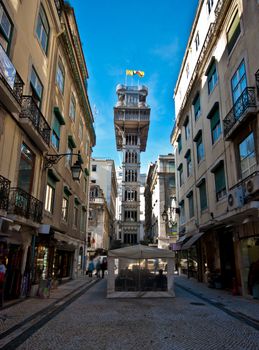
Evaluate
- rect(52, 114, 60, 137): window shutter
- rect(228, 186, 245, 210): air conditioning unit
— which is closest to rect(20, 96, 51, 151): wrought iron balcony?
rect(52, 114, 60, 137): window shutter

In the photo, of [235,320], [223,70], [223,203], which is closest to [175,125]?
[223,70]

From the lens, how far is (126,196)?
2795 inches

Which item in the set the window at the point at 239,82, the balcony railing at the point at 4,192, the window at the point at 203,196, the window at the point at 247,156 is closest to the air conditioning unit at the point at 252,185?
the window at the point at 247,156

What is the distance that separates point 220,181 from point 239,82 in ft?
17.6

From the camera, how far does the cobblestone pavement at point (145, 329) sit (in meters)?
5.70

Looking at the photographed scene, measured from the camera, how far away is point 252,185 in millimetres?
10734

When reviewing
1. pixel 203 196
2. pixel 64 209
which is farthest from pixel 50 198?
pixel 203 196

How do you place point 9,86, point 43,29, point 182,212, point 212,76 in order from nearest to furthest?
point 9,86
point 43,29
point 212,76
point 182,212

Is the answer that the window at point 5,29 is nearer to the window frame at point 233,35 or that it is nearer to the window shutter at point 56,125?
the window shutter at point 56,125

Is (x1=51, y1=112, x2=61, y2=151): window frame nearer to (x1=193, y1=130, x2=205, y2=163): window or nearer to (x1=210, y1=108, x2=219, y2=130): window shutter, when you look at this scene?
(x1=210, y1=108, x2=219, y2=130): window shutter

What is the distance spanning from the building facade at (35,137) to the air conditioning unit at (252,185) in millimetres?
7539

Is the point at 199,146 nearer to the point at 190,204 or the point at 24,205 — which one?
the point at 190,204

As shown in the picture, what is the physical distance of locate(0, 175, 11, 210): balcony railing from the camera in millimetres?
9102

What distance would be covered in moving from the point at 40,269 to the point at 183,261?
16.1 m
